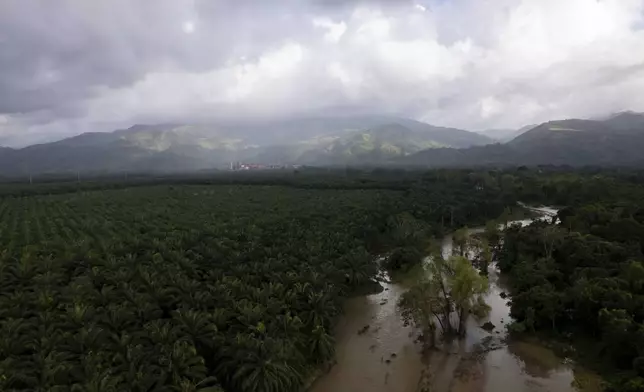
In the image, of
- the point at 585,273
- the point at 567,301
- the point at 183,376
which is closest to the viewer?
the point at 183,376

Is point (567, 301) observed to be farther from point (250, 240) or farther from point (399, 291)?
point (250, 240)

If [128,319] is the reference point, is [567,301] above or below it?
below

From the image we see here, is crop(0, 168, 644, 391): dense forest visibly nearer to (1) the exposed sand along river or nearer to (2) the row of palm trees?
(2) the row of palm trees

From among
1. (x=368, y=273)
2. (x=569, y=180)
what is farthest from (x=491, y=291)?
(x=569, y=180)

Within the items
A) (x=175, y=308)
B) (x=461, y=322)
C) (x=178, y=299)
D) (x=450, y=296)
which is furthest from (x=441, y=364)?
(x=175, y=308)

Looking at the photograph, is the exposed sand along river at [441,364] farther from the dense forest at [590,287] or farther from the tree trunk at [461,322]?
the dense forest at [590,287]

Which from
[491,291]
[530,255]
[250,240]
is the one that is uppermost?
[250,240]
